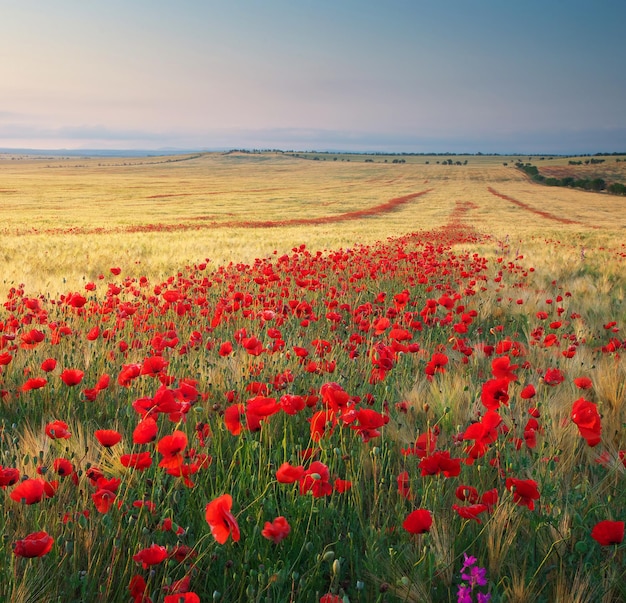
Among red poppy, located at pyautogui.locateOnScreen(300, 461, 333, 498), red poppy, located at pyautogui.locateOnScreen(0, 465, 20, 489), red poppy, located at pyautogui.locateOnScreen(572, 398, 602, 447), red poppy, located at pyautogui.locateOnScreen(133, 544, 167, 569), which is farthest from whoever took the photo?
red poppy, located at pyautogui.locateOnScreen(572, 398, 602, 447)

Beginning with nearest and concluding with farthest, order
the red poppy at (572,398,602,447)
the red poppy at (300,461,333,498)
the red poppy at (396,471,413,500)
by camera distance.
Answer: the red poppy at (300,461,333,498) < the red poppy at (572,398,602,447) < the red poppy at (396,471,413,500)

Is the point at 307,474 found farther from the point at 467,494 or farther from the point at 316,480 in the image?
the point at 467,494

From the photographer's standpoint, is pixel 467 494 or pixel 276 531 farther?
pixel 467 494

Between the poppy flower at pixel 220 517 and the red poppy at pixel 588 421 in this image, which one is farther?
the red poppy at pixel 588 421

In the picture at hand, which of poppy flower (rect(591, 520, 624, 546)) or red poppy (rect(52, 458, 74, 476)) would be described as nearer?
poppy flower (rect(591, 520, 624, 546))

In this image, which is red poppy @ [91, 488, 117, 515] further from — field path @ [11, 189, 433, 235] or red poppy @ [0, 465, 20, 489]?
field path @ [11, 189, 433, 235]

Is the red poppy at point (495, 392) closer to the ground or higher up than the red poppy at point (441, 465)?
higher up

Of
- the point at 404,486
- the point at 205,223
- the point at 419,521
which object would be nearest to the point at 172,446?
the point at 419,521

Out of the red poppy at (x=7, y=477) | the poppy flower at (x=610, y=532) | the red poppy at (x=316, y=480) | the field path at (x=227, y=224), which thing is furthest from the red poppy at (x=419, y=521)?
the field path at (x=227, y=224)

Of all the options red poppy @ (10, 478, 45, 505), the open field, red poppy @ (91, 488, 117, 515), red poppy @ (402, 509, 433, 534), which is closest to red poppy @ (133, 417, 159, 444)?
red poppy @ (91, 488, 117, 515)

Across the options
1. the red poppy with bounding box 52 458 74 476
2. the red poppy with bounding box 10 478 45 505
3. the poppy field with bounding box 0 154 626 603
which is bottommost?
the poppy field with bounding box 0 154 626 603

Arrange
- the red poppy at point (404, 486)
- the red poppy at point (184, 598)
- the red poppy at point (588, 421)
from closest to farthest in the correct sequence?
the red poppy at point (184, 598) → the red poppy at point (588, 421) → the red poppy at point (404, 486)

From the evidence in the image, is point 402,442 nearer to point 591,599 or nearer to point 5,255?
point 591,599

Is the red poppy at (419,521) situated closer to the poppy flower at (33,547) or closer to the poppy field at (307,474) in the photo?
the poppy field at (307,474)
